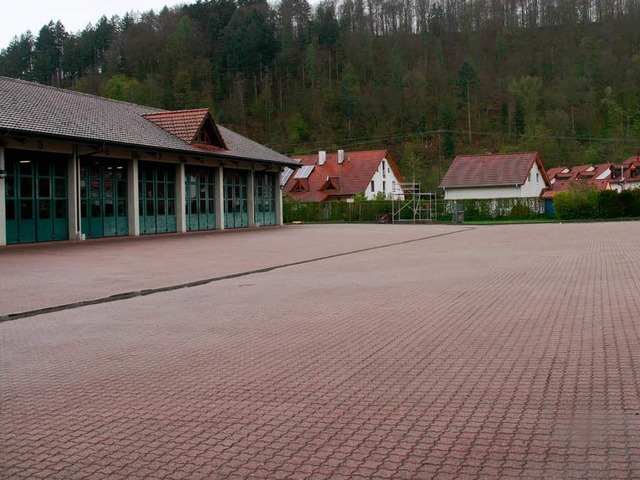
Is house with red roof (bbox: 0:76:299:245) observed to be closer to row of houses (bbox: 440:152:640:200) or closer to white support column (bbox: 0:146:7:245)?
white support column (bbox: 0:146:7:245)

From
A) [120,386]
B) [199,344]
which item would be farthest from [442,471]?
[199,344]

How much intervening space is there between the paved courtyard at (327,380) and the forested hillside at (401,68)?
263ft

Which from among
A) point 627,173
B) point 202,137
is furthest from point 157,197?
point 627,173

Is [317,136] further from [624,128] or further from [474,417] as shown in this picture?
[474,417]

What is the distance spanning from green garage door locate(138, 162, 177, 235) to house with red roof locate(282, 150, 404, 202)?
3456cm

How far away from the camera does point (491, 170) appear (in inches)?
2849

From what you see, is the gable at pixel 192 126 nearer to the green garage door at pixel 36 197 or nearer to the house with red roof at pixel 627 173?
the green garage door at pixel 36 197

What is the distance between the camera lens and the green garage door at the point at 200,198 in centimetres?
3691

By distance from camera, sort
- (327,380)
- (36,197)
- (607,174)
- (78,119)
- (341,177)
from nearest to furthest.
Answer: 1. (327,380)
2. (36,197)
3. (78,119)
4. (341,177)
5. (607,174)

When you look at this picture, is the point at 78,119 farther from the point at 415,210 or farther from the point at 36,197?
the point at 415,210

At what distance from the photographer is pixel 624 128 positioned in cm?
9338

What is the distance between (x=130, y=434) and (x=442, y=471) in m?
2.06

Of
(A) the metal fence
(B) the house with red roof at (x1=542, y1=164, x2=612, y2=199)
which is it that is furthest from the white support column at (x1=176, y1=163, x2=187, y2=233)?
(B) the house with red roof at (x1=542, y1=164, x2=612, y2=199)

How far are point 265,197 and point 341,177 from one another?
2921 cm
